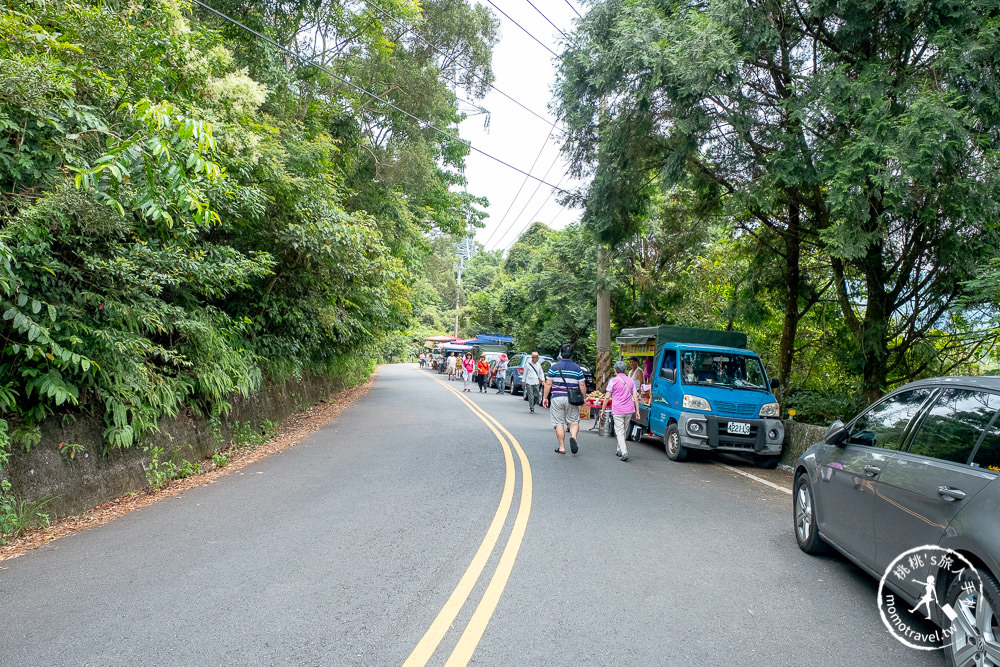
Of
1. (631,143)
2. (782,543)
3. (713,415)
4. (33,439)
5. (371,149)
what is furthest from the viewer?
(371,149)

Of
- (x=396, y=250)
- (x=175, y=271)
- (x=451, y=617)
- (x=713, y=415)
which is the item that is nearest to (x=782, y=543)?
(x=451, y=617)

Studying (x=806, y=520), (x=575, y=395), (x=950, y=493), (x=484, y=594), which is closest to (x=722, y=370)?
(x=575, y=395)

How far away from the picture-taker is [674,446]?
10305 mm

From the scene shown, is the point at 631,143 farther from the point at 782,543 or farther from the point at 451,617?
the point at 451,617

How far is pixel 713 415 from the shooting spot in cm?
988

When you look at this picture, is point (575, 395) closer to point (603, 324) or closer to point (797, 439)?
point (797, 439)

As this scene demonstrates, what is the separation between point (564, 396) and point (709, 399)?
8.16 ft

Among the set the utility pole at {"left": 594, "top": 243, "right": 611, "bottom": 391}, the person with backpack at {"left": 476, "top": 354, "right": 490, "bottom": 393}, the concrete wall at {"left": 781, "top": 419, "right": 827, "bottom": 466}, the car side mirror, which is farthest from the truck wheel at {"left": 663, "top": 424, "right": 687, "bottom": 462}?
the person with backpack at {"left": 476, "top": 354, "right": 490, "bottom": 393}

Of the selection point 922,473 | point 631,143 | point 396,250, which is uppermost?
point 631,143

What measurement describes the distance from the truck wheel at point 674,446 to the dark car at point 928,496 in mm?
4971

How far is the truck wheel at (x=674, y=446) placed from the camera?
10.0 metres

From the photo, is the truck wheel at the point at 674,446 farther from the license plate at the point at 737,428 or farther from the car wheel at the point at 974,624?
the car wheel at the point at 974,624

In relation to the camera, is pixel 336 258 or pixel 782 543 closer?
pixel 782 543

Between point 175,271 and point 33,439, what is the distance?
239 cm
